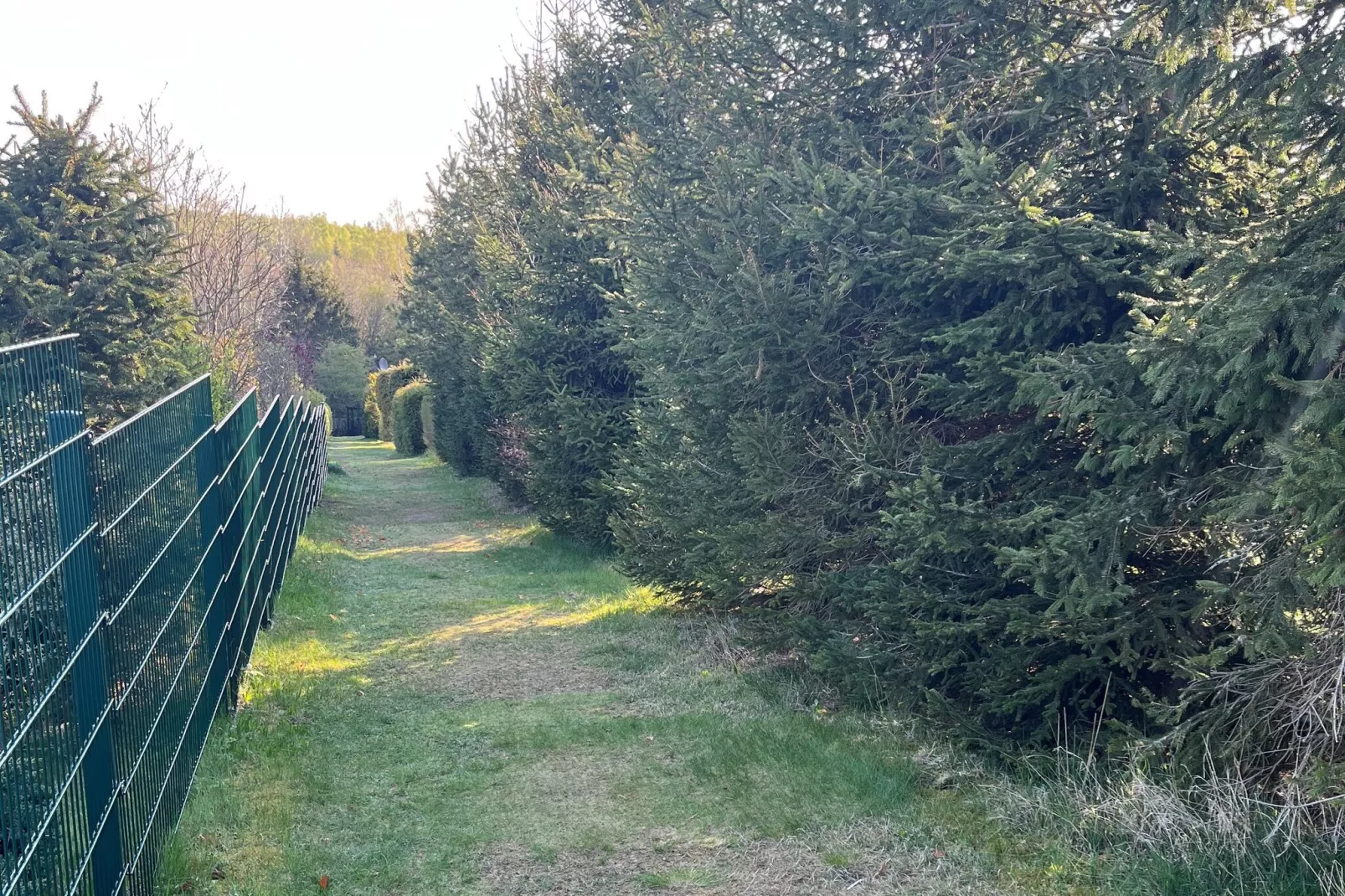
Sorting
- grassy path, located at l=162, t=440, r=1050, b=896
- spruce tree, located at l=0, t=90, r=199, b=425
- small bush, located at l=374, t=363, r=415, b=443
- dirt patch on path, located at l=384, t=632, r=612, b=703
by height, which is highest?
spruce tree, located at l=0, t=90, r=199, b=425

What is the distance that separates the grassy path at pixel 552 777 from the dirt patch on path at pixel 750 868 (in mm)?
12

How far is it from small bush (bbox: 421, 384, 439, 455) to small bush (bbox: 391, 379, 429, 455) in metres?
0.17

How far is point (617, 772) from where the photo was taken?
19.1 feet

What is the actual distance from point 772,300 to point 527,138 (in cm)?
1188

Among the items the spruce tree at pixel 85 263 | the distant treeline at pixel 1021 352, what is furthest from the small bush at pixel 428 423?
the distant treeline at pixel 1021 352

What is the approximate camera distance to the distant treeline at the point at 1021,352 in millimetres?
3977

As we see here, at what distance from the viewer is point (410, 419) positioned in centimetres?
3362

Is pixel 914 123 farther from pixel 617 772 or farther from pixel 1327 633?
pixel 617 772

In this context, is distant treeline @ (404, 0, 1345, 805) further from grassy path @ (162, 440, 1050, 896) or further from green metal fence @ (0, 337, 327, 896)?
green metal fence @ (0, 337, 327, 896)

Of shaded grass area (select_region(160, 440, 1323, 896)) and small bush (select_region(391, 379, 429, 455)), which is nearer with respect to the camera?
shaded grass area (select_region(160, 440, 1323, 896))

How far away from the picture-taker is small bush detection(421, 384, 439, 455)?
30.4 meters

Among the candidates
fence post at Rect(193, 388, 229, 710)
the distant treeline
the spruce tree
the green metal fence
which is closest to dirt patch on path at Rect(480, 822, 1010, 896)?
the distant treeline

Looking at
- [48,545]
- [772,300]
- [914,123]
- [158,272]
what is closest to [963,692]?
[772,300]

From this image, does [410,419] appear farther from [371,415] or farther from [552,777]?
[552,777]
